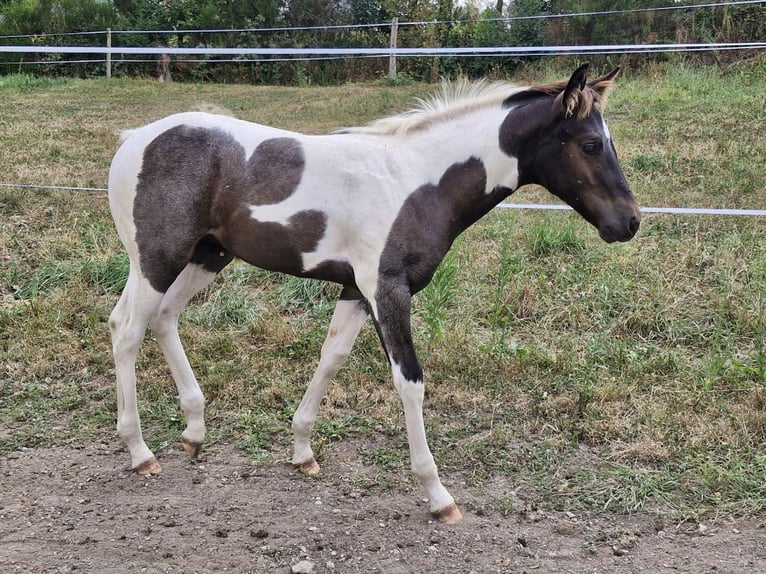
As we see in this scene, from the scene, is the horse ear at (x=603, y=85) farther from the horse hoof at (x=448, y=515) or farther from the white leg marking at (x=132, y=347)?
the white leg marking at (x=132, y=347)

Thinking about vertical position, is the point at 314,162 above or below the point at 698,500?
above

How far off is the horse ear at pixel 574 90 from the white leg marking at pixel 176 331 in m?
1.90

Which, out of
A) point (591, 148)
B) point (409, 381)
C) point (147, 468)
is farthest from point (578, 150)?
point (147, 468)

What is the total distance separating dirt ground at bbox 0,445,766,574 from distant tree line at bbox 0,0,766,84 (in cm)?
982

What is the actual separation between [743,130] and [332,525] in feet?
24.1

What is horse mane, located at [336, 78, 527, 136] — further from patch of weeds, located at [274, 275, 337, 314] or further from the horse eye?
patch of weeds, located at [274, 275, 337, 314]

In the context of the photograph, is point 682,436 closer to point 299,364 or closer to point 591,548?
point 591,548

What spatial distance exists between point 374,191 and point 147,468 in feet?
5.91

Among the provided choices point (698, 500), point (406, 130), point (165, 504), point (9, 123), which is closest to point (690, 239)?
point (698, 500)

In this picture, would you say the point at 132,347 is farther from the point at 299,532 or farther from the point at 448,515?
the point at 448,515

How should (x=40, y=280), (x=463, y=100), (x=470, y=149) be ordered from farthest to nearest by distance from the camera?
1. (x=40, y=280)
2. (x=463, y=100)
3. (x=470, y=149)

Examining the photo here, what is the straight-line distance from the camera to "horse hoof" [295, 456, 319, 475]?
370cm

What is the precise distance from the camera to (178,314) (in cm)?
366

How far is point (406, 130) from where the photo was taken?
10.9ft
